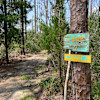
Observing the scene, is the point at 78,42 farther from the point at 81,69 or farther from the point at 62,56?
the point at 62,56

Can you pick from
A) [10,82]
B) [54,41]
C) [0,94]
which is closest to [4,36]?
[10,82]

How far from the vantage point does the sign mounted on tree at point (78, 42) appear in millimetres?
1781

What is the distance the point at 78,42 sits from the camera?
1.85m

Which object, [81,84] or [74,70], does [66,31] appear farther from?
[81,84]

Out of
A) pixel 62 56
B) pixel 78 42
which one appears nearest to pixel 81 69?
pixel 78 42

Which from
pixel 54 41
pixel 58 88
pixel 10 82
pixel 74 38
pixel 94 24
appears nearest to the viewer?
pixel 74 38

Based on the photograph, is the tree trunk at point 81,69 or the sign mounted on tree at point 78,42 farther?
the tree trunk at point 81,69

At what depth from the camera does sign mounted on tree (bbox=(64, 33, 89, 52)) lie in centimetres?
178

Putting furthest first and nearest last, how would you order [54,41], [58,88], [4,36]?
[4,36] → [58,88] → [54,41]

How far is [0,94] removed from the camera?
372 centimetres

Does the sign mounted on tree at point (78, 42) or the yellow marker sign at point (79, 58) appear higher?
the sign mounted on tree at point (78, 42)

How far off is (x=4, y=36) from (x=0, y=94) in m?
4.85

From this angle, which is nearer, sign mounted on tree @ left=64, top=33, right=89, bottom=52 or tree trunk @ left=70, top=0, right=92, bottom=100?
sign mounted on tree @ left=64, top=33, right=89, bottom=52

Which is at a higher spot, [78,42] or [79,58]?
[78,42]
